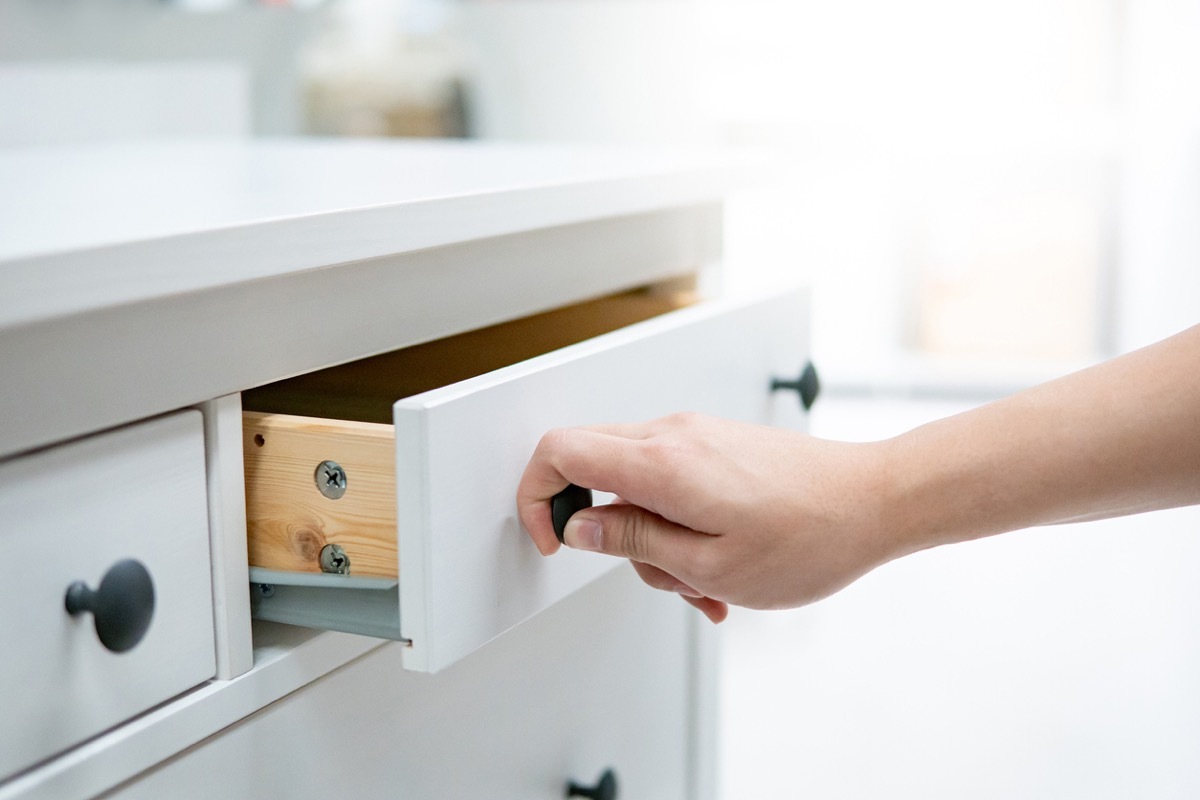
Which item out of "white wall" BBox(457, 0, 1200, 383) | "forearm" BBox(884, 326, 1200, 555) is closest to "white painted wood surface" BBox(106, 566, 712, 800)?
"forearm" BBox(884, 326, 1200, 555)

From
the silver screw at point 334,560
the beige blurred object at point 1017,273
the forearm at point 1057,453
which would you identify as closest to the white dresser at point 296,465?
the silver screw at point 334,560

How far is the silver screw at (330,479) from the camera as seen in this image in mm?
420

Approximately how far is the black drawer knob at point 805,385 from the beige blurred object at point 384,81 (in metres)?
1.76

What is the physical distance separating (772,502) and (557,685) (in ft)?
0.72

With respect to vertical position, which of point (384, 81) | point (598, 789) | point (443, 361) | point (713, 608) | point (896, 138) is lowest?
point (598, 789)

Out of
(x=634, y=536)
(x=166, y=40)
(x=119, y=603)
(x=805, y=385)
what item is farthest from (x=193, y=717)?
(x=166, y=40)

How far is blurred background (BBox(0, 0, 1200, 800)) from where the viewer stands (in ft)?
6.13

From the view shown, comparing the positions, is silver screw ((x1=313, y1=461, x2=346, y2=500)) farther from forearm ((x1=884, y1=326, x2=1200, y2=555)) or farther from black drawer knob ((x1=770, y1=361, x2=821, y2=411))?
black drawer knob ((x1=770, y1=361, x2=821, y2=411))

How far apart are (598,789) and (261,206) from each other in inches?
14.3

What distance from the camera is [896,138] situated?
2402mm

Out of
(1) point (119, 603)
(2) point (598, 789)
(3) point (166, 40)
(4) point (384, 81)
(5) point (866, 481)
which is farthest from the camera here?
(4) point (384, 81)

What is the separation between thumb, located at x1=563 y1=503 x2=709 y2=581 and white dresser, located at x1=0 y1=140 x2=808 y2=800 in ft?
0.08

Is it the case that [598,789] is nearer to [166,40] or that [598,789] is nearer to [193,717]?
[193,717]

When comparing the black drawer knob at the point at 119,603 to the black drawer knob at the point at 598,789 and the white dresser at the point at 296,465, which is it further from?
the black drawer knob at the point at 598,789
